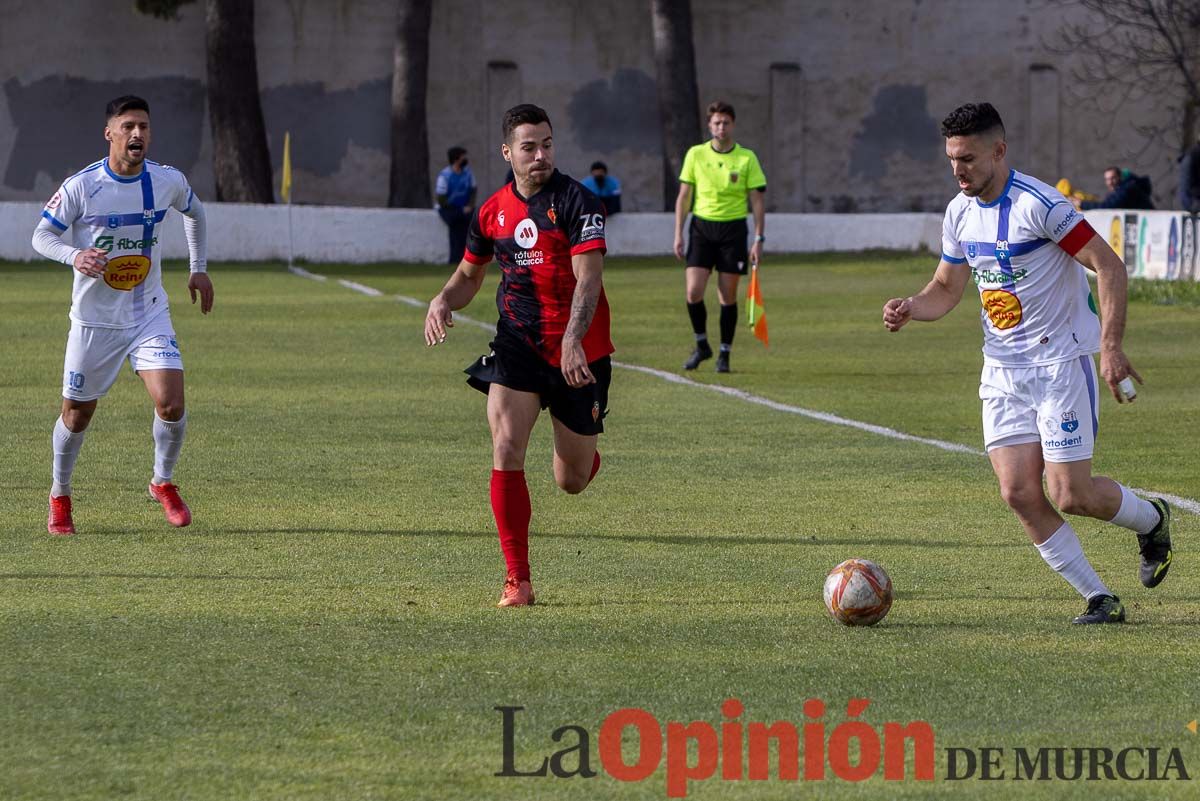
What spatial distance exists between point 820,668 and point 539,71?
4243 centimetres

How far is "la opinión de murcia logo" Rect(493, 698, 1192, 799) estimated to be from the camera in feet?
16.8

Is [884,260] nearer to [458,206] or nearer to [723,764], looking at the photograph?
[458,206]

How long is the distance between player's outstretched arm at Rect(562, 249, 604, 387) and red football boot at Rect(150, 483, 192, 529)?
2939 mm

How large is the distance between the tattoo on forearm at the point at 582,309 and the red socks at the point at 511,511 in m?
0.64

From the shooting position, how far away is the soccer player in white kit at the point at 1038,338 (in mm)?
6980

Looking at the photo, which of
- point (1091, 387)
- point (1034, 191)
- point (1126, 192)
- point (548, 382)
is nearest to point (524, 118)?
point (548, 382)

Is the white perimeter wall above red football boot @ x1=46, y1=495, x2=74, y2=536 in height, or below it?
above

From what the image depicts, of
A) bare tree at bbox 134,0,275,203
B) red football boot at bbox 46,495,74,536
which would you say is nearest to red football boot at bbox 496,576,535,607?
red football boot at bbox 46,495,74,536

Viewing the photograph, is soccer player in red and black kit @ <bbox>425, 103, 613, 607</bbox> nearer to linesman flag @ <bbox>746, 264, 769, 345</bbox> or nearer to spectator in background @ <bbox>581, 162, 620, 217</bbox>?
linesman flag @ <bbox>746, 264, 769, 345</bbox>

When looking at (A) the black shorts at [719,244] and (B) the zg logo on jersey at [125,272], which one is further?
(A) the black shorts at [719,244]

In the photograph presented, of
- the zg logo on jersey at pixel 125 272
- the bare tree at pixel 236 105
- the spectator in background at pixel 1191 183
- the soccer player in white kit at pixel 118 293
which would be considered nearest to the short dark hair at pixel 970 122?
the soccer player in white kit at pixel 118 293

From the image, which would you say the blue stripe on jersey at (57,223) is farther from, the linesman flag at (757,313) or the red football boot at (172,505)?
the linesman flag at (757,313)

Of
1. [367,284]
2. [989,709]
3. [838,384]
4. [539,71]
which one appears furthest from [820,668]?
[539,71]

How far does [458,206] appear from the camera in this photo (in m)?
36.4
